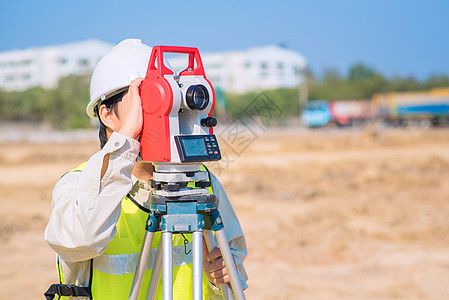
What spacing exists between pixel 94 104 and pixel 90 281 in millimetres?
651

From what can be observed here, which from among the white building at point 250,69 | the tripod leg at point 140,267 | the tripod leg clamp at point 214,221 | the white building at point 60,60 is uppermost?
the white building at point 60,60

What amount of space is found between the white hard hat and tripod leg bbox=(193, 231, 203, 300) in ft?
1.96

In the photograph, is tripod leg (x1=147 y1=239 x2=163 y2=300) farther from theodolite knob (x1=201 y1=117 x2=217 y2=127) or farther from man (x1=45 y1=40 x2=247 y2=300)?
theodolite knob (x1=201 y1=117 x2=217 y2=127)

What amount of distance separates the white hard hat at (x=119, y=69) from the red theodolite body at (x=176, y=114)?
0.79 ft

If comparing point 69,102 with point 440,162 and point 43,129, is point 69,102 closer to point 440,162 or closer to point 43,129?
point 43,129

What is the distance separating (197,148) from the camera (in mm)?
1354

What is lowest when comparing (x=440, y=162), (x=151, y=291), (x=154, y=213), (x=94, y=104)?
(x=440, y=162)

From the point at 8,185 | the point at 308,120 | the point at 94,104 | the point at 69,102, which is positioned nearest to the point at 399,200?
the point at 94,104


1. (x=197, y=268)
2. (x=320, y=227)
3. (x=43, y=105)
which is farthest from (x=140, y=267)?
(x=43, y=105)

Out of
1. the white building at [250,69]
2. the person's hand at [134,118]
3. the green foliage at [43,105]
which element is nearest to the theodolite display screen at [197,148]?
the person's hand at [134,118]

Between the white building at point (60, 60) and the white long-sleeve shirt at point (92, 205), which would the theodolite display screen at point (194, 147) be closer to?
the white long-sleeve shirt at point (92, 205)

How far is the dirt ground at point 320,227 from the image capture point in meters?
4.96

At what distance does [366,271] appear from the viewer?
5.38 metres

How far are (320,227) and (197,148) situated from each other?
20.8ft
